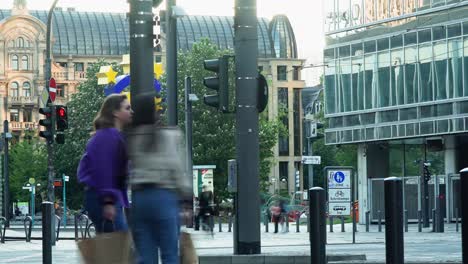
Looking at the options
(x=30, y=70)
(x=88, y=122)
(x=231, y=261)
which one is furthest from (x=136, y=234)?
(x=30, y=70)

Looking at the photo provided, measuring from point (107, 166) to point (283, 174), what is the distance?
154 m

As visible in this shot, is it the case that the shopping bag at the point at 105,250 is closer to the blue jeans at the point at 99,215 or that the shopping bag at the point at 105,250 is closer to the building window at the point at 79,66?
the blue jeans at the point at 99,215

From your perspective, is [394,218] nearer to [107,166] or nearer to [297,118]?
[107,166]

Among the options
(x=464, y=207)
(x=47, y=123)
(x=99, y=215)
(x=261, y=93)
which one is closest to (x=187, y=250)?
(x=99, y=215)

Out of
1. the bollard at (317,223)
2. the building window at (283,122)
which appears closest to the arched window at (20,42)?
the building window at (283,122)

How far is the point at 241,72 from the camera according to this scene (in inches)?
782

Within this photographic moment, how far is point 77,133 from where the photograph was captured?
3866 inches

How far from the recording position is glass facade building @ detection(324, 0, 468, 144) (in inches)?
2221

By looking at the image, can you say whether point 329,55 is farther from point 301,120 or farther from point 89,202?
point 301,120

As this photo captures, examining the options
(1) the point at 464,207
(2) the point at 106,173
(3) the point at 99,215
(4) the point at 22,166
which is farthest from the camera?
(4) the point at 22,166

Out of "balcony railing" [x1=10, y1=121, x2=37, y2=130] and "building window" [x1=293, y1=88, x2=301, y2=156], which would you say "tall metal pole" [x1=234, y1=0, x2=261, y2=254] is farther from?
"building window" [x1=293, y1=88, x2=301, y2=156]

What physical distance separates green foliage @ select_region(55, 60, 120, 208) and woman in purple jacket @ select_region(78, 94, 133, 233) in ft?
277

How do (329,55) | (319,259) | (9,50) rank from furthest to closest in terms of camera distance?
(9,50) < (329,55) < (319,259)

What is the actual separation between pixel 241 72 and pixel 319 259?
22.1 ft
